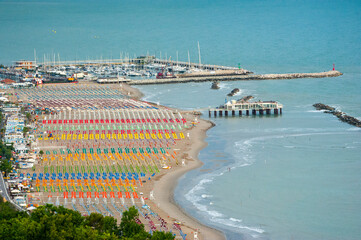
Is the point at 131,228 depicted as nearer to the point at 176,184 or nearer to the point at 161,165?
the point at 176,184

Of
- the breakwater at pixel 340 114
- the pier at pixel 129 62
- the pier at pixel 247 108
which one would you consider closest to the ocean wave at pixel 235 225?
the breakwater at pixel 340 114

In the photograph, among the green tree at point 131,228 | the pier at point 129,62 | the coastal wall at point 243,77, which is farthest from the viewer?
the pier at point 129,62

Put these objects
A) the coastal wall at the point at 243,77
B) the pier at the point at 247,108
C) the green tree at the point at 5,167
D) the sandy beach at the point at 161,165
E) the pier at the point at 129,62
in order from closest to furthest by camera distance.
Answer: the sandy beach at the point at 161,165, the green tree at the point at 5,167, the pier at the point at 247,108, the coastal wall at the point at 243,77, the pier at the point at 129,62

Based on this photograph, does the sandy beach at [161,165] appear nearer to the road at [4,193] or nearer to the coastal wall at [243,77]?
the road at [4,193]

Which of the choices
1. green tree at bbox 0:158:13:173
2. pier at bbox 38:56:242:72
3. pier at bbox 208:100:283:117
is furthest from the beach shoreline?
pier at bbox 38:56:242:72

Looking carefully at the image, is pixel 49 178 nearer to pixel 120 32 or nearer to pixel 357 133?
pixel 357 133

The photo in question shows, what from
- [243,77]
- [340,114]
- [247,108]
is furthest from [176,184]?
[243,77]
